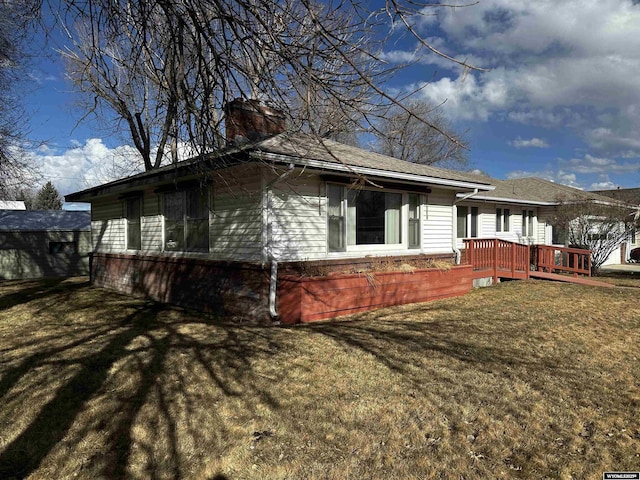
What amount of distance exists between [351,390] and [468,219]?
1252 centimetres

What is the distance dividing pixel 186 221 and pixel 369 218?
4.09 meters

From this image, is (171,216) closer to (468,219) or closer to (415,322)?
(415,322)

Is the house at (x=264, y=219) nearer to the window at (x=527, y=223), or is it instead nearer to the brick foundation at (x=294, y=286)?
the brick foundation at (x=294, y=286)

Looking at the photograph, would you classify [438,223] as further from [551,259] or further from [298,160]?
[551,259]

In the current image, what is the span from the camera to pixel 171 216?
991 centimetres

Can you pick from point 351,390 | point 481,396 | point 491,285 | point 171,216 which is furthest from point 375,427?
point 491,285

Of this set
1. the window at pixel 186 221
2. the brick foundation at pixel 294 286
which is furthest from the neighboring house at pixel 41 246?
the window at pixel 186 221

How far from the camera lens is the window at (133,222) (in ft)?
37.5

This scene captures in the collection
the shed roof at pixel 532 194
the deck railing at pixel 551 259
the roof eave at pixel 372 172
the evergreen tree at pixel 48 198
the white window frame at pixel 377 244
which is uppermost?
the evergreen tree at pixel 48 198

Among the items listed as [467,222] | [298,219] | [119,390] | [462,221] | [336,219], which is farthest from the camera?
[467,222]

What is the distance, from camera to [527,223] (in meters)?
18.6

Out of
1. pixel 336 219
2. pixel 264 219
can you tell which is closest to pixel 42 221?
pixel 264 219

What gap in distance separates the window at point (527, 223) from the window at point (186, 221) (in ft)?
48.8

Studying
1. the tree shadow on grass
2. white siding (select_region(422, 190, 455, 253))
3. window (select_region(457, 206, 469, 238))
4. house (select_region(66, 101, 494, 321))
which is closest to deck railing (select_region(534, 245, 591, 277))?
window (select_region(457, 206, 469, 238))
